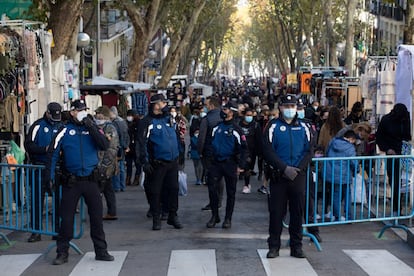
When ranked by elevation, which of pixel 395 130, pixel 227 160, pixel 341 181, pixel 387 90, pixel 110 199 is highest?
pixel 387 90

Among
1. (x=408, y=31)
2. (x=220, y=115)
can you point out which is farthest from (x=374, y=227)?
(x=408, y=31)

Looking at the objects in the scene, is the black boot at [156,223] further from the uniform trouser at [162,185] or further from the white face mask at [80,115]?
the white face mask at [80,115]

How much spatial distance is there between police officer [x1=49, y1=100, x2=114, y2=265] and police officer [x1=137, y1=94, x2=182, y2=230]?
2265 millimetres

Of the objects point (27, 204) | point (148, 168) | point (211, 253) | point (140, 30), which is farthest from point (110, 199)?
point (140, 30)

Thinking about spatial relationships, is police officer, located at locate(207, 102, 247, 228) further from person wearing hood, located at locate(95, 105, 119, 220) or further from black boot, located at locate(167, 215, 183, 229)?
person wearing hood, located at locate(95, 105, 119, 220)

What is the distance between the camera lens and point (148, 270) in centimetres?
959

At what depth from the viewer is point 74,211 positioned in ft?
32.8

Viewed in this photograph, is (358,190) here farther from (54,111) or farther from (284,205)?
(54,111)

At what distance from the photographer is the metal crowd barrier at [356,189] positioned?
11383mm

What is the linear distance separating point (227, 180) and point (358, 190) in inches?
73.6

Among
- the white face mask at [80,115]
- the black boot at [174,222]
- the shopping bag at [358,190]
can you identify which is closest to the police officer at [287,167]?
the shopping bag at [358,190]

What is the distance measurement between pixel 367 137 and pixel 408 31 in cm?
558

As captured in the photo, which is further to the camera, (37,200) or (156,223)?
(156,223)

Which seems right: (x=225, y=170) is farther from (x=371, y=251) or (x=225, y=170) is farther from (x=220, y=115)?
(x=371, y=251)
